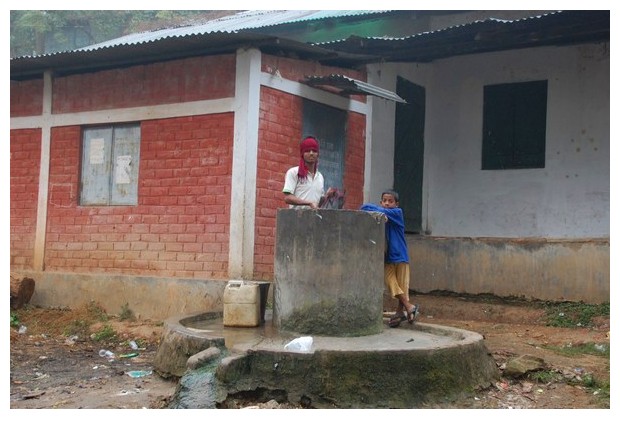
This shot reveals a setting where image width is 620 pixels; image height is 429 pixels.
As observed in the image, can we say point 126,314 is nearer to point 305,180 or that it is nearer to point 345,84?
point 305,180

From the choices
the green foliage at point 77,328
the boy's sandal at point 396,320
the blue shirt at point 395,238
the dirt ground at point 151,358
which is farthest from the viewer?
the green foliage at point 77,328

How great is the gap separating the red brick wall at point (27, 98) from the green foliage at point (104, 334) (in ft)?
10.9

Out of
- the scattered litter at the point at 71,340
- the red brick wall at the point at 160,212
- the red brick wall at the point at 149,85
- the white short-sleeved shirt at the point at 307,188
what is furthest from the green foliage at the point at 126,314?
the white short-sleeved shirt at the point at 307,188

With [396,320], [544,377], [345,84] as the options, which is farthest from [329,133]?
[544,377]

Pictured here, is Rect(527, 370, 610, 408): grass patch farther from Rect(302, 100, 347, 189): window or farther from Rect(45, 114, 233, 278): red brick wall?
Rect(302, 100, 347, 189): window

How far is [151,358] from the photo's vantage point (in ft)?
23.8

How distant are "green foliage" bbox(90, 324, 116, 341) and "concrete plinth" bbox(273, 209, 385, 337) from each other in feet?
10.3

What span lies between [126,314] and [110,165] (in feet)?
6.31

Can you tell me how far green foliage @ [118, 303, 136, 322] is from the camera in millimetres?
8734

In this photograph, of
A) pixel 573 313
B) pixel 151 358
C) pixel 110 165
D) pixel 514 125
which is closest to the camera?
pixel 151 358

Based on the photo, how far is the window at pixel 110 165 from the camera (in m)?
8.98

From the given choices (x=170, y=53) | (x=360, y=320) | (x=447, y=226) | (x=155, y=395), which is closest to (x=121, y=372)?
(x=155, y=395)

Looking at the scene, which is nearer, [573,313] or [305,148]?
[305,148]

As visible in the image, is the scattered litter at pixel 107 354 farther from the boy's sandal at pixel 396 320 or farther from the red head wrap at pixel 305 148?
the boy's sandal at pixel 396 320
